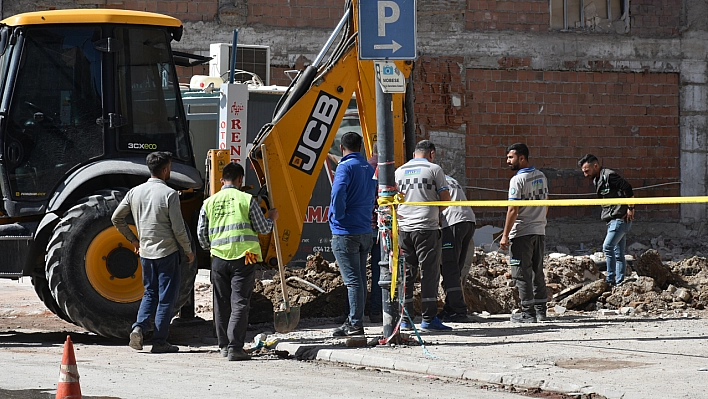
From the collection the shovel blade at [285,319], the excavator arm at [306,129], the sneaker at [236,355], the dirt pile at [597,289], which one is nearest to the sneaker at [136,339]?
the sneaker at [236,355]

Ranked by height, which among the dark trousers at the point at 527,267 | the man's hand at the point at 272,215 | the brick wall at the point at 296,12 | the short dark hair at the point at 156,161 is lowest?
the dark trousers at the point at 527,267

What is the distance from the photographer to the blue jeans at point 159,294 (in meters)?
9.25

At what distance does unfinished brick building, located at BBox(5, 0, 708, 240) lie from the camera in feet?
65.0

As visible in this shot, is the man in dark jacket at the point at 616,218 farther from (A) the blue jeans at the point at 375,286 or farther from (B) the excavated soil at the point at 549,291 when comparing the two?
(A) the blue jeans at the point at 375,286

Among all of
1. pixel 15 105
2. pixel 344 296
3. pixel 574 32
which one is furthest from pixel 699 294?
pixel 574 32

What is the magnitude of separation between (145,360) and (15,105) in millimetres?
2857

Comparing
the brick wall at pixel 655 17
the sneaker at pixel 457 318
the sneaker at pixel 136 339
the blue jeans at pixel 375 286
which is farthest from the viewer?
the brick wall at pixel 655 17

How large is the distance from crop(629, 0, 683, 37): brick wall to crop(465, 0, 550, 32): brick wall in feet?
6.45

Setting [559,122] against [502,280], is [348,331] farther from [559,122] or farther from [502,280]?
[559,122]

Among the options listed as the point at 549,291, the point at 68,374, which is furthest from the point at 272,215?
the point at 549,291

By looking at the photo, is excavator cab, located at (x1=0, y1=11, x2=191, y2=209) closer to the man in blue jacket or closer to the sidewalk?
the man in blue jacket

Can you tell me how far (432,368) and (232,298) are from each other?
204 centimetres

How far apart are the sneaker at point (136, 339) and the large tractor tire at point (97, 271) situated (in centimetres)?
56

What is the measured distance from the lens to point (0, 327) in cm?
1123
